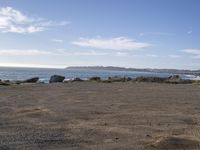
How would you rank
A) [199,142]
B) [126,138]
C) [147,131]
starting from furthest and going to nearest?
1. [147,131]
2. [126,138]
3. [199,142]

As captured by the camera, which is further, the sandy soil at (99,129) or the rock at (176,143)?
the sandy soil at (99,129)

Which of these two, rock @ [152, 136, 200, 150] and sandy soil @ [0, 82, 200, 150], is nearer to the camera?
rock @ [152, 136, 200, 150]

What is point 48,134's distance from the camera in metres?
11.4

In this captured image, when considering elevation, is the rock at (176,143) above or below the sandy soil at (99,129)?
above

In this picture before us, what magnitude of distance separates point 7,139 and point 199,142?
520cm

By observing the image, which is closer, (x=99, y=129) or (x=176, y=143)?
(x=176, y=143)

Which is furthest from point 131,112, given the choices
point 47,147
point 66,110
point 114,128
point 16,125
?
point 47,147

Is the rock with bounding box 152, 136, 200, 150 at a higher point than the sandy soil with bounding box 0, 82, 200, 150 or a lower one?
higher

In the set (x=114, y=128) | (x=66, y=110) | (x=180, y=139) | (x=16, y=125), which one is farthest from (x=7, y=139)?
(x=66, y=110)

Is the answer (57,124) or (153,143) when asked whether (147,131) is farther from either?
(57,124)

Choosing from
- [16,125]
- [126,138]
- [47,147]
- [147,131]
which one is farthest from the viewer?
[16,125]

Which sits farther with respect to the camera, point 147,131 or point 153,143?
point 147,131

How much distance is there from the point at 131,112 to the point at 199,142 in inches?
276

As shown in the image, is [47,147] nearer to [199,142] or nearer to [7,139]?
[7,139]
